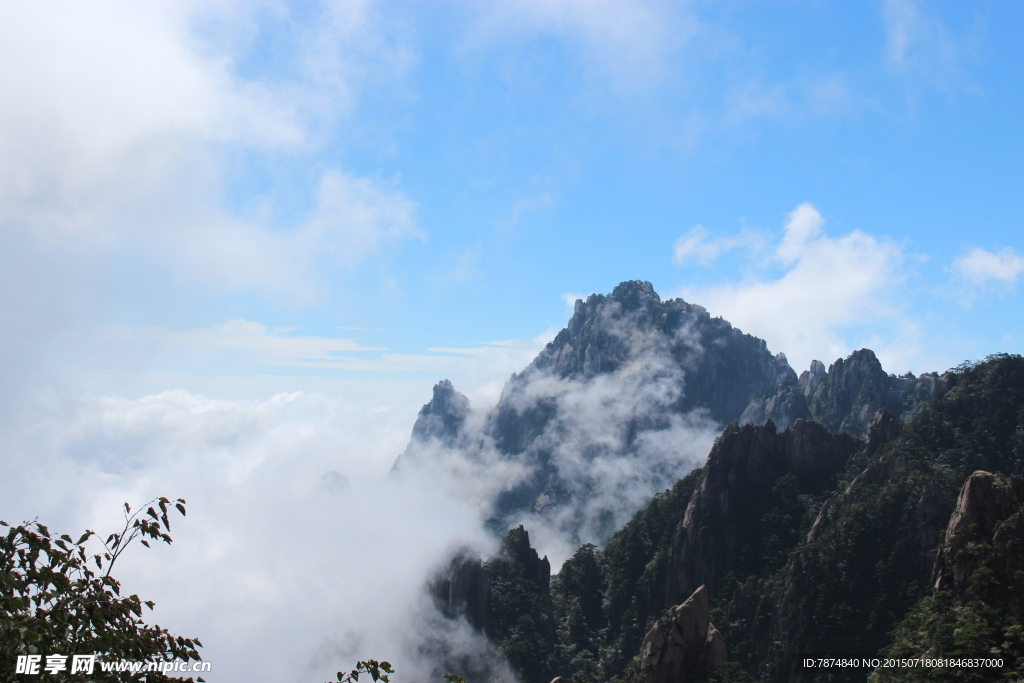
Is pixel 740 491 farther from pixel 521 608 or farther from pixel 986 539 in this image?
pixel 986 539

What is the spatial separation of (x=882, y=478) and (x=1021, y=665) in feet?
159

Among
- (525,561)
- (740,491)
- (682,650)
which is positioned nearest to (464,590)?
(525,561)

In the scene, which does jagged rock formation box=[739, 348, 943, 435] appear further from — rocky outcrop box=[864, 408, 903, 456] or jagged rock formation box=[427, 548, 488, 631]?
jagged rock formation box=[427, 548, 488, 631]

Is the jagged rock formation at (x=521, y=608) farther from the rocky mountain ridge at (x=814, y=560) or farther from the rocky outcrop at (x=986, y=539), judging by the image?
the rocky outcrop at (x=986, y=539)

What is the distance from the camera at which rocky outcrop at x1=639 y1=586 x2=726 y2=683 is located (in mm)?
59812

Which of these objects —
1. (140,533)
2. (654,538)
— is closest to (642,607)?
(654,538)

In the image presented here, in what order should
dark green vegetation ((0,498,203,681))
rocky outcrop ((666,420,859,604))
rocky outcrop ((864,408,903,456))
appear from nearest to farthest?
dark green vegetation ((0,498,203,681)), rocky outcrop ((666,420,859,604)), rocky outcrop ((864,408,903,456))

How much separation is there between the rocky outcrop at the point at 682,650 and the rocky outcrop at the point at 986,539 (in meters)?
19.8

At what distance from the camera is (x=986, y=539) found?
5141 cm

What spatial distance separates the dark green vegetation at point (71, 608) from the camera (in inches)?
552

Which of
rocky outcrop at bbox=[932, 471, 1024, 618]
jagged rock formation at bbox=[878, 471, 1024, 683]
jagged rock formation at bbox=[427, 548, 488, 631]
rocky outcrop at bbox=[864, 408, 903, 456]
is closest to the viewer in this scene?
jagged rock formation at bbox=[878, 471, 1024, 683]

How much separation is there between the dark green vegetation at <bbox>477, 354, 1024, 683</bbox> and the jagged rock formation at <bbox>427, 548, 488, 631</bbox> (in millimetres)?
2844

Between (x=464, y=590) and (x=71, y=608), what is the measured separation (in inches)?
3611

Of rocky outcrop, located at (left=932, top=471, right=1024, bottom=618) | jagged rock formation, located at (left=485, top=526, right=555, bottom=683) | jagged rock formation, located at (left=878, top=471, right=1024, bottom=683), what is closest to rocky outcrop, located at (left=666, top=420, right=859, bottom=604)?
jagged rock formation, located at (left=485, top=526, right=555, bottom=683)
